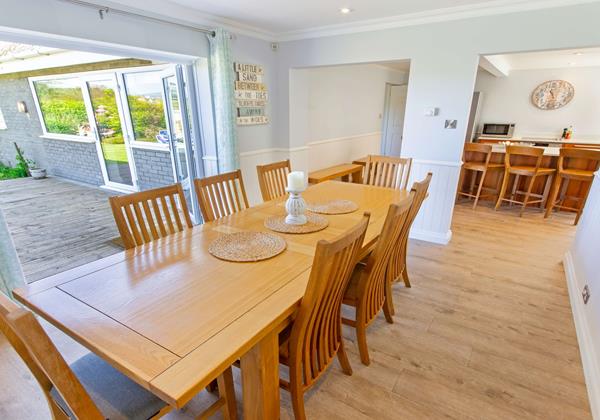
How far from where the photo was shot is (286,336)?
1394 mm

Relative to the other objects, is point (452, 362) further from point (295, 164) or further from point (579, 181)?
point (579, 181)

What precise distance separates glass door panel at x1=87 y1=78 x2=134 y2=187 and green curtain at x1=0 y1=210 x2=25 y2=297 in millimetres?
3239

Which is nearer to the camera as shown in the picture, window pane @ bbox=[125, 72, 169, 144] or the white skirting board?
the white skirting board

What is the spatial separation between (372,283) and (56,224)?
421 centimetres

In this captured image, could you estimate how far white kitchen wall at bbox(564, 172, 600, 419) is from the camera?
1686mm

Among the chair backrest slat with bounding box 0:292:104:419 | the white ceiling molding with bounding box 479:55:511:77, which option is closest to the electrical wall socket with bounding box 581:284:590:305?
the chair backrest slat with bounding box 0:292:104:419

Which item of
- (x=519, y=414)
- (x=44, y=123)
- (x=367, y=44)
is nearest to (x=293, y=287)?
(x=519, y=414)

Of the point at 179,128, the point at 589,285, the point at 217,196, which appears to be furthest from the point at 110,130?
the point at 589,285

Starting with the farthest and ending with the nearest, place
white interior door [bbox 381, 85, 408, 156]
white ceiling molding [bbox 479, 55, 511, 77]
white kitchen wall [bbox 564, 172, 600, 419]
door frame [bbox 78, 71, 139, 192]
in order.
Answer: white interior door [bbox 381, 85, 408, 156]
white ceiling molding [bbox 479, 55, 511, 77]
door frame [bbox 78, 71, 139, 192]
white kitchen wall [bbox 564, 172, 600, 419]

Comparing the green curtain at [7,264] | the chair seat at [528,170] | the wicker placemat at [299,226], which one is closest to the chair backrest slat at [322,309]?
the wicker placemat at [299,226]

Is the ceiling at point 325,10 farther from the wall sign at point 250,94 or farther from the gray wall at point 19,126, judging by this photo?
the gray wall at point 19,126

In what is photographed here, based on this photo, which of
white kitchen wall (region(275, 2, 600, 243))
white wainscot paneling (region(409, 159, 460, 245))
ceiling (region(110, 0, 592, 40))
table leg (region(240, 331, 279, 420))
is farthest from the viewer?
white wainscot paneling (region(409, 159, 460, 245))

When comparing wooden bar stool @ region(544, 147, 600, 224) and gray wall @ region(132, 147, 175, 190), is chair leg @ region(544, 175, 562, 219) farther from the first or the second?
gray wall @ region(132, 147, 175, 190)

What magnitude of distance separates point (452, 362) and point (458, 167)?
83.4 inches
